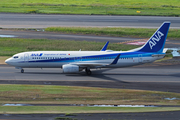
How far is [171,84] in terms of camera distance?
144 ft

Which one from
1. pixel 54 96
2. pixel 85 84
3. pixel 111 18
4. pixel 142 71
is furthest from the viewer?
pixel 111 18

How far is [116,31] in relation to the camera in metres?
85.1

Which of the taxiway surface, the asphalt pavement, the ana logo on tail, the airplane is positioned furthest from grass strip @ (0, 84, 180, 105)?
the asphalt pavement

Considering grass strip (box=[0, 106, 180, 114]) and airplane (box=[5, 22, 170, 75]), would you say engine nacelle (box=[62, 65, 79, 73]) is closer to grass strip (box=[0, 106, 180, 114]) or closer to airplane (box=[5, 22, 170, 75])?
airplane (box=[5, 22, 170, 75])

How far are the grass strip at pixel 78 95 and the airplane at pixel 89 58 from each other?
27.0 feet

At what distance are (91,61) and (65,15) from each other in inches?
2467

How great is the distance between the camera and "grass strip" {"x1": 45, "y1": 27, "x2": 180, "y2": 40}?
83.1 meters

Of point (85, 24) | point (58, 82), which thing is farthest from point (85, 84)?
point (85, 24)

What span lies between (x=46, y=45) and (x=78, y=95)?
3432cm

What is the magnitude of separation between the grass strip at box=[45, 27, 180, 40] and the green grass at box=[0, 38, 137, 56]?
12.9m

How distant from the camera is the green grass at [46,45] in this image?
66.7 metres

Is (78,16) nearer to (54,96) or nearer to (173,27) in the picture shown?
(173,27)

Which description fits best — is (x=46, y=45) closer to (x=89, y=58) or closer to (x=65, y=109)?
(x=89, y=58)

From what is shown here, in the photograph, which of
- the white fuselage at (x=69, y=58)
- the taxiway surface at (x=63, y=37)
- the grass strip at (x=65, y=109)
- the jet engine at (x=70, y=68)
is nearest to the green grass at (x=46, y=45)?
the taxiway surface at (x=63, y=37)
